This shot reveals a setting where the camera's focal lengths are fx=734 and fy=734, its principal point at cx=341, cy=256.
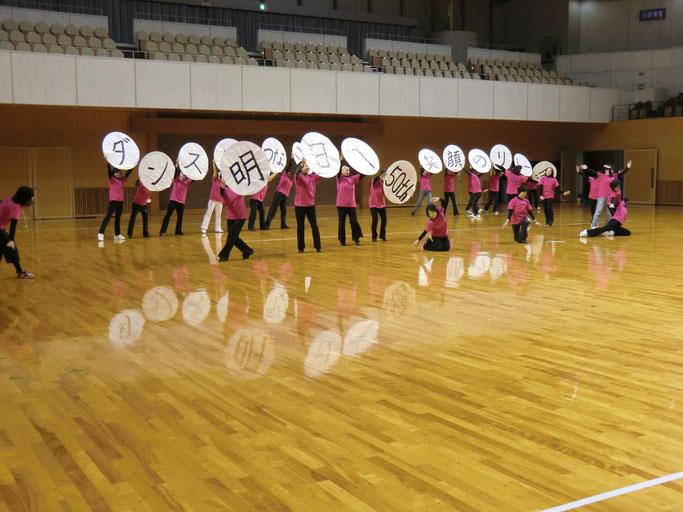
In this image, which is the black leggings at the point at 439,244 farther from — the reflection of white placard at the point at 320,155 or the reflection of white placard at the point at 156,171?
the reflection of white placard at the point at 156,171

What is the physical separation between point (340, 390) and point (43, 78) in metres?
16.7

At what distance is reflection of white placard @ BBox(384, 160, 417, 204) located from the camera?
14328 mm

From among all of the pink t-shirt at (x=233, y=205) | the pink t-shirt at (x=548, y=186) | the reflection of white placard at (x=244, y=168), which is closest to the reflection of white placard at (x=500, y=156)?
the pink t-shirt at (x=548, y=186)

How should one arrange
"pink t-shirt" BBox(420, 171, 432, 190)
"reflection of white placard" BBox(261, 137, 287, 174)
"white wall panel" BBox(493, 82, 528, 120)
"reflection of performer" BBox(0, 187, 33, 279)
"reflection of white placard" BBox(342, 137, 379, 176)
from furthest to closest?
1. "white wall panel" BBox(493, 82, 528, 120)
2. "pink t-shirt" BBox(420, 171, 432, 190)
3. "reflection of white placard" BBox(261, 137, 287, 174)
4. "reflection of white placard" BBox(342, 137, 379, 176)
5. "reflection of performer" BBox(0, 187, 33, 279)

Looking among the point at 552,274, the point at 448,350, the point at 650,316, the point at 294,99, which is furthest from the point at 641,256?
the point at 294,99

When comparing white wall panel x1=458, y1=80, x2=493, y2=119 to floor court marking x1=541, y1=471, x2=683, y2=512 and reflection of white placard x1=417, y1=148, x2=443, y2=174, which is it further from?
floor court marking x1=541, y1=471, x2=683, y2=512

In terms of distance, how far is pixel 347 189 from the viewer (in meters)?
13.0

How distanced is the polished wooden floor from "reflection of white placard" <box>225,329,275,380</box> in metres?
0.03

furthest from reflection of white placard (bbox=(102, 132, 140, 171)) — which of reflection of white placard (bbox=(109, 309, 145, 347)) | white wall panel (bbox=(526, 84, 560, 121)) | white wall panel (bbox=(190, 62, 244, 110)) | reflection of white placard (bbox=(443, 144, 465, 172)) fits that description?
white wall panel (bbox=(526, 84, 560, 121))

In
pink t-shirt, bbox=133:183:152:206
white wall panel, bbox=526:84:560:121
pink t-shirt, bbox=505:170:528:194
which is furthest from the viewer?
white wall panel, bbox=526:84:560:121

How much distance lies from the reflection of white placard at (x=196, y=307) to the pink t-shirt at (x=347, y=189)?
15.5 feet

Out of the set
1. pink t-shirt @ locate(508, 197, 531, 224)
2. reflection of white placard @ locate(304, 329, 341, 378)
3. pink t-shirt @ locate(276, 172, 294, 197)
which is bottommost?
reflection of white placard @ locate(304, 329, 341, 378)

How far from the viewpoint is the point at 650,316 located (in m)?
7.34

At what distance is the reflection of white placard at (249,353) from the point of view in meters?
5.48
